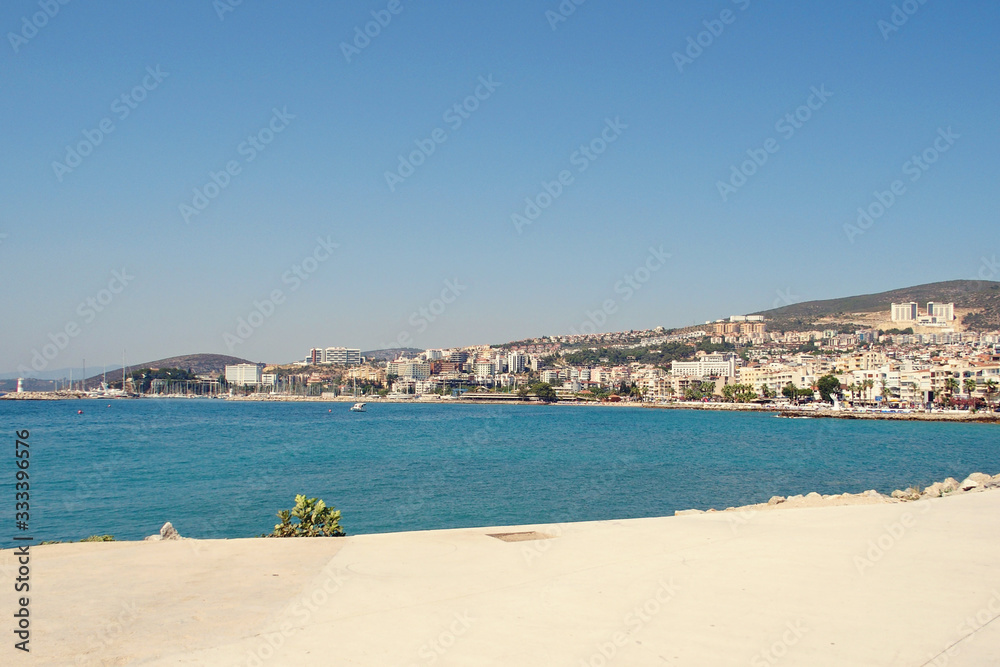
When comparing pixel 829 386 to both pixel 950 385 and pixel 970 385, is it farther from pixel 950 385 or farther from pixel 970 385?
pixel 970 385

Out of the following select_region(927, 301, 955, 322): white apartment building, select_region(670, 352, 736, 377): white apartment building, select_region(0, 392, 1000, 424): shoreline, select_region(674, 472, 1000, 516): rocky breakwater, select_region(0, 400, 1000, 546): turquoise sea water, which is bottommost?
select_region(0, 392, 1000, 424): shoreline

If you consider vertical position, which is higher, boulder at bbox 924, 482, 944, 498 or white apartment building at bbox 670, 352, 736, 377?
white apartment building at bbox 670, 352, 736, 377

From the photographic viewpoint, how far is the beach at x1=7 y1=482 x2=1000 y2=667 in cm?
473

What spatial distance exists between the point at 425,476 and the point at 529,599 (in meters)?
19.9

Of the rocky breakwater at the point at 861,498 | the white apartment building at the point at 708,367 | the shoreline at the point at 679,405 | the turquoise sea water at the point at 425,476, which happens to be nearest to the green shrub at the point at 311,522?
the turquoise sea water at the point at 425,476

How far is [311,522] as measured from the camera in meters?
10.4

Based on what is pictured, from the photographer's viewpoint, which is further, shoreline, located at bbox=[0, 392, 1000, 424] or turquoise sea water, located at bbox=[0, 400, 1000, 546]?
shoreline, located at bbox=[0, 392, 1000, 424]

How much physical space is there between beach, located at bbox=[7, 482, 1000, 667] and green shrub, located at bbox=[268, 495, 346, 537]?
73.1 inches

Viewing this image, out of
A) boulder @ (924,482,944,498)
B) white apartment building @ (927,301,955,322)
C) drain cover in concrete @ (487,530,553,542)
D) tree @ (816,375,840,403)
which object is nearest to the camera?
drain cover in concrete @ (487,530,553,542)

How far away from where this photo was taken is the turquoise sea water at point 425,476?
17.6 m

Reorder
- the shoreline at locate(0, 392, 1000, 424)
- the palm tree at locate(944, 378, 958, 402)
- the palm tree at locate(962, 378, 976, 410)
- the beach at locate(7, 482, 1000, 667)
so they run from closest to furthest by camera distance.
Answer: the beach at locate(7, 482, 1000, 667), the shoreline at locate(0, 392, 1000, 424), the palm tree at locate(944, 378, 958, 402), the palm tree at locate(962, 378, 976, 410)

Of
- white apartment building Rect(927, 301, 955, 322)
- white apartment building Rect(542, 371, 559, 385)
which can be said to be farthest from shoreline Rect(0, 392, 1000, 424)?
white apartment building Rect(927, 301, 955, 322)

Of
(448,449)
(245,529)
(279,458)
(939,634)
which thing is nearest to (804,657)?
(939,634)

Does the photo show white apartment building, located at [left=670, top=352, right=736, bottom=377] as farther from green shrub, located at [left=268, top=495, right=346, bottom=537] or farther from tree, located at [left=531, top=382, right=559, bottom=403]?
green shrub, located at [left=268, top=495, right=346, bottom=537]
